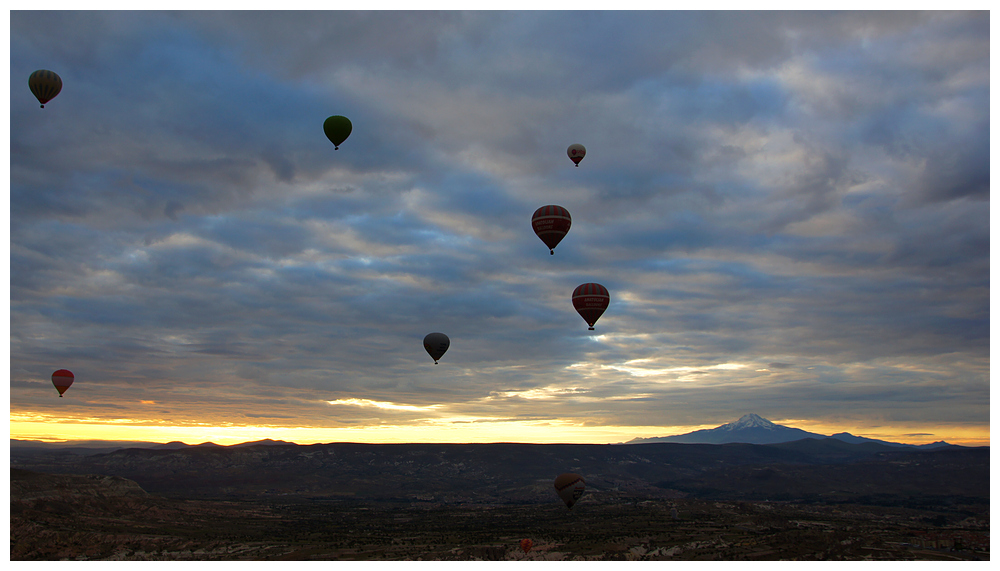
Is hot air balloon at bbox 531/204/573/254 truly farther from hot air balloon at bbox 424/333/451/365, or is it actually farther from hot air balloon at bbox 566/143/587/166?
hot air balloon at bbox 424/333/451/365

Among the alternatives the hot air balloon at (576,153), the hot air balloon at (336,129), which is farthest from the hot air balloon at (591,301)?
the hot air balloon at (336,129)

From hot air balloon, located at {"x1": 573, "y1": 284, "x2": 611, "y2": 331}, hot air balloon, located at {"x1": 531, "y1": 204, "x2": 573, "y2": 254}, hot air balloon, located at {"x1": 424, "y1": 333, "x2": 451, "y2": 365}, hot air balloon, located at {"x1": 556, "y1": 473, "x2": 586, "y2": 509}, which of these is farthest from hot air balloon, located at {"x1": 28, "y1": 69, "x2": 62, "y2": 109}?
hot air balloon, located at {"x1": 556, "y1": 473, "x2": 586, "y2": 509}

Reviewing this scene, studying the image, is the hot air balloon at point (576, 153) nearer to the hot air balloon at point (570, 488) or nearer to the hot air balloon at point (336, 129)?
the hot air balloon at point (336, 129)

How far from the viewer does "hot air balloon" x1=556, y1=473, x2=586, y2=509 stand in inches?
3826

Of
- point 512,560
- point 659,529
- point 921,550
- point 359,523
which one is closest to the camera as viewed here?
point 512,560

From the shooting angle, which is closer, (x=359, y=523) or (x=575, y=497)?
(x=575, y=497)

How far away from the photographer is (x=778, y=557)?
92.2 meters

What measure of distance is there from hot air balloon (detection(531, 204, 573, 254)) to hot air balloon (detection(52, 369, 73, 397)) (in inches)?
3322

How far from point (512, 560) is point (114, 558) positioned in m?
53.8

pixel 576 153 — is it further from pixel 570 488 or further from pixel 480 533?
pixel 480 533

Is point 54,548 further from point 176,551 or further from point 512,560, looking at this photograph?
point 512,560

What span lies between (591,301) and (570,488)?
3733 centimetres
